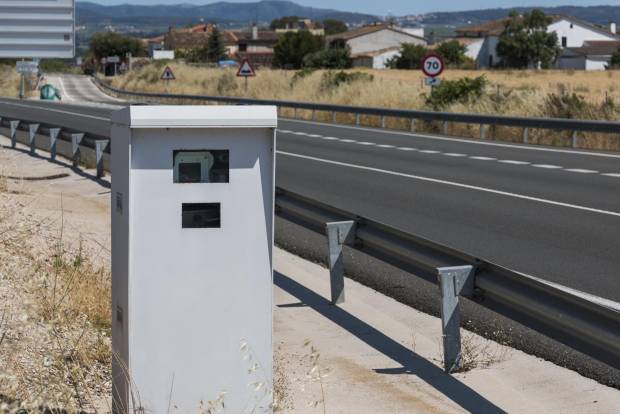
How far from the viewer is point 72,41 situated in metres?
12.1

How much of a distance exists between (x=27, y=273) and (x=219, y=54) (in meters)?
160

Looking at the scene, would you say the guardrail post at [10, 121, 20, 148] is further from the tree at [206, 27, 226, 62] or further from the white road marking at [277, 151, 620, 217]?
the tree at [206, 27, 226, 62]

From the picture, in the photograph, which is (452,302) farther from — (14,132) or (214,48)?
(214,48)

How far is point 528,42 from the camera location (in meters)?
144

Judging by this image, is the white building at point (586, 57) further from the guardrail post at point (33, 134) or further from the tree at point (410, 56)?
the guardrail post at point (33, 134)

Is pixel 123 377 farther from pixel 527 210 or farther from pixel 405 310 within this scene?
pixel 527 210

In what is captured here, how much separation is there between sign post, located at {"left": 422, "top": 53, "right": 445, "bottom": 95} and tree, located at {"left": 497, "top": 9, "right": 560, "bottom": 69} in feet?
358

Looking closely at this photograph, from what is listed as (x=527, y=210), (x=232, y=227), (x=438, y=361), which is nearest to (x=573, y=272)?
(x=438, y=361)

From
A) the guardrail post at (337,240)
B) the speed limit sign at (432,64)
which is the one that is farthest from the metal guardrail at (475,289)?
the speed limit sign at (432,64)

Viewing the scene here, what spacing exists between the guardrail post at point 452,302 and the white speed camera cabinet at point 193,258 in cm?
182

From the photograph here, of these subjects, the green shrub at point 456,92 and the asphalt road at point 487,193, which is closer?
the asphalt road at point 487,193

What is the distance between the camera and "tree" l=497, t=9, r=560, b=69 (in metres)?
143

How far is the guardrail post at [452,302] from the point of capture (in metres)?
6.98

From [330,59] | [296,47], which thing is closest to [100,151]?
[330,59]
